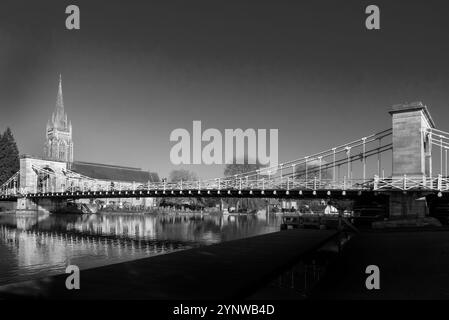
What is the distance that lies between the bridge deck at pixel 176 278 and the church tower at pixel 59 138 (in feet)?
508

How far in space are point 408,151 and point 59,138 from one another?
14772 cm

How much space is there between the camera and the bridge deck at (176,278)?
9.70 m

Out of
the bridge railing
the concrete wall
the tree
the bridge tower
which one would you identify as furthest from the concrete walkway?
the tree

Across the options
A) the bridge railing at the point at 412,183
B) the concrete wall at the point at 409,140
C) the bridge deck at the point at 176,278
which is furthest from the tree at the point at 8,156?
the bridge deck at the point at 176,278

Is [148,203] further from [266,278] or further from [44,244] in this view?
[266,278]

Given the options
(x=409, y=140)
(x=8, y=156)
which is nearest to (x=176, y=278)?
(x=409, y=140)

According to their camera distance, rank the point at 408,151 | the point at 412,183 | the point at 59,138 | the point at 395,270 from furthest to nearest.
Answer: the point at 59,138 < the point at 408,151 < the point at 412,183 < the point at 395,270

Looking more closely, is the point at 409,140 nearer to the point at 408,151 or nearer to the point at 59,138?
the point at 408,151

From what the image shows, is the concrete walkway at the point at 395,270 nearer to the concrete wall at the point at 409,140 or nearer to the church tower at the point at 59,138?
the concrete wall at the point at 409,140

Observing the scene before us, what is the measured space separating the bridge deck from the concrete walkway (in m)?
2.12

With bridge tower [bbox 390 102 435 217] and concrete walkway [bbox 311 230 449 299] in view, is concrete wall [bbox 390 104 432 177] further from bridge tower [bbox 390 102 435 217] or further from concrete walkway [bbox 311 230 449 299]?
concrete walkway [bbox 311 230 449 299]

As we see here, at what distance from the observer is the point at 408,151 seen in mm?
40406

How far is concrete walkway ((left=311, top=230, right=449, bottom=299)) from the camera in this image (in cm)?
1416
